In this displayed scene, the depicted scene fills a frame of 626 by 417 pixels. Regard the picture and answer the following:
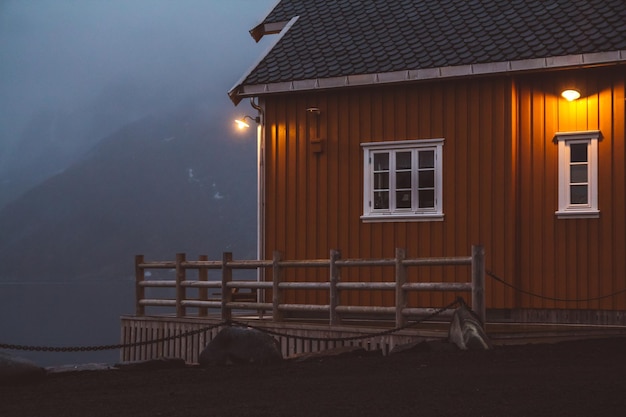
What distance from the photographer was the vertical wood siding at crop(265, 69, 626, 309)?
1684 cm

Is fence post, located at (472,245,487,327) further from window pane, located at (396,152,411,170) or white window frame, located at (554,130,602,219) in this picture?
window pane, located at (396,152,411,170)

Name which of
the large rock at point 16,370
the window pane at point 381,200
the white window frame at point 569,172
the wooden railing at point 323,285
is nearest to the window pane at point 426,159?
the window pane at point 381,200

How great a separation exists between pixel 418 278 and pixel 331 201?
2.13 m

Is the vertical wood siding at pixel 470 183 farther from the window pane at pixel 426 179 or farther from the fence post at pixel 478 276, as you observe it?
the fence post at pixel 478 276

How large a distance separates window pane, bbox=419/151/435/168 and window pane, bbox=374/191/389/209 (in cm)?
82

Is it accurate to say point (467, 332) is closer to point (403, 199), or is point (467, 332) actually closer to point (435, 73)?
point (403, 199)

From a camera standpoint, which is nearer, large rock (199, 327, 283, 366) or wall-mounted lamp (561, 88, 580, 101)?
large rock (199, 327, 283, 366)

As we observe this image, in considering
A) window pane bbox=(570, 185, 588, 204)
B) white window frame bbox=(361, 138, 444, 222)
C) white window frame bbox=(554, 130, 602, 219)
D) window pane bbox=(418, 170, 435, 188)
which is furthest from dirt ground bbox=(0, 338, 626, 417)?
window pane bbox=(418, 170, 435, 188)

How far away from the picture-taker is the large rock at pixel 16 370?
1242cm

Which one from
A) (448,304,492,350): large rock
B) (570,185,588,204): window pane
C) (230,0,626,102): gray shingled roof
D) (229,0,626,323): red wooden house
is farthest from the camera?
(230,0,626,102): gray shingled roof

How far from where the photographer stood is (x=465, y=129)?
58.3 ft

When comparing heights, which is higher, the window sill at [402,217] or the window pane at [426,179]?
the window pane at [426,179]

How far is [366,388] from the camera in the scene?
10.5 meters

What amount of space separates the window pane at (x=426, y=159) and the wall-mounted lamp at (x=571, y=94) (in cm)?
243
